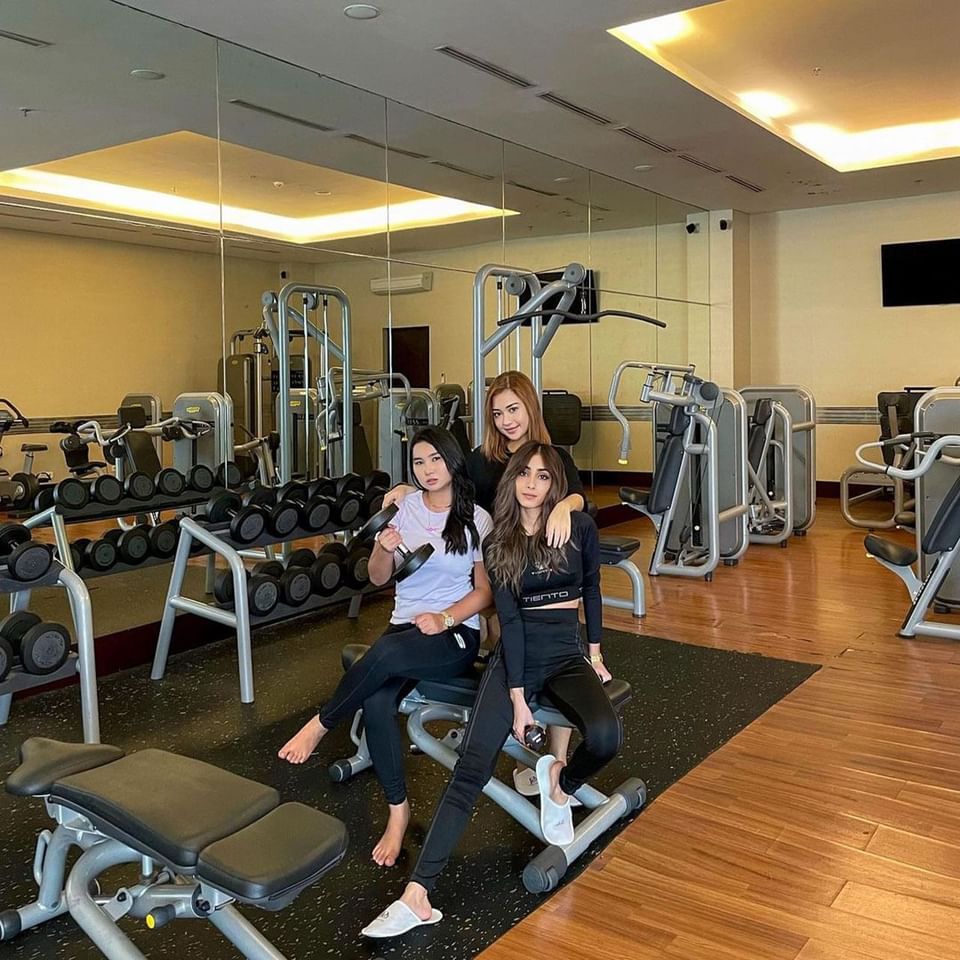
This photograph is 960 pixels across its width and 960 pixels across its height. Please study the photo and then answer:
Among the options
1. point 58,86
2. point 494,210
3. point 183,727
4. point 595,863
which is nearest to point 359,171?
point 494,210

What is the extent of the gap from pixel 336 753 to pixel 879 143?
587cm

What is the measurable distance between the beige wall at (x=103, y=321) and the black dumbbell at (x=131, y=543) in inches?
13.4

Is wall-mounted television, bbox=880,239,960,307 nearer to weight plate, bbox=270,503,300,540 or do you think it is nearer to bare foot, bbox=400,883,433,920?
weight plate, bbox=270,503,300,540

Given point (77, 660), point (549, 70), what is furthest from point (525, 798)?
point (549, 70)

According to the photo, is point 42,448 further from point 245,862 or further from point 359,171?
point 245,862

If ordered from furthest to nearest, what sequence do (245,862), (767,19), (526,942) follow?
(767,19) → (526,942) → (245,862)

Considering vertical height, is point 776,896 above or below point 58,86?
below

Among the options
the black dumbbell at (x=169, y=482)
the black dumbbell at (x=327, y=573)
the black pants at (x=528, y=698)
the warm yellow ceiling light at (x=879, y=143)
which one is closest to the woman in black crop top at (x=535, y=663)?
the black pants at (x=528, y=698)

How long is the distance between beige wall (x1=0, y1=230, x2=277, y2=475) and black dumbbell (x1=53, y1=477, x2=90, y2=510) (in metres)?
0.14

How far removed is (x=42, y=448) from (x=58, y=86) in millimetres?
1366

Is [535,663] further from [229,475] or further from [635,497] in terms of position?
[635,497]

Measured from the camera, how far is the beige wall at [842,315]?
7406 mm

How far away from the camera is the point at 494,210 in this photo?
5.76 meters

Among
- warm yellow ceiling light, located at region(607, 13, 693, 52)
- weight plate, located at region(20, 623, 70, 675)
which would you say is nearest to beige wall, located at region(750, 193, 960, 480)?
warm yellow ceiling light, located at region(607, 13, 693, 52)
